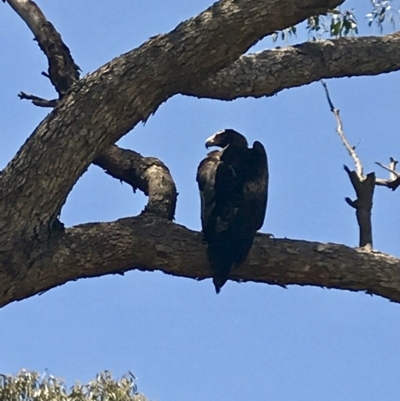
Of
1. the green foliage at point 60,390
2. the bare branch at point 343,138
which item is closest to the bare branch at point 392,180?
the bare branch at point 343,138

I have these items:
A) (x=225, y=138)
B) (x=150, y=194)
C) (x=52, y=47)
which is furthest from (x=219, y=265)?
(x=225, y=138)

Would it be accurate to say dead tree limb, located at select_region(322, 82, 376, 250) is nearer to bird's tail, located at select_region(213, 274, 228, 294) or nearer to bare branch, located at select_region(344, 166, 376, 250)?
bare branch, located at select_region(344, 166, 376, 250)

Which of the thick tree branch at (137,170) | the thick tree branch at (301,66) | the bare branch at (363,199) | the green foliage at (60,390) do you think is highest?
the thick tree branch at (301,66)

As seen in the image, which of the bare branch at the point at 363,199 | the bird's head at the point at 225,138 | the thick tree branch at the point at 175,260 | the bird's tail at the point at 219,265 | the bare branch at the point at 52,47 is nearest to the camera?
the thick tree branch at the point at 175,260

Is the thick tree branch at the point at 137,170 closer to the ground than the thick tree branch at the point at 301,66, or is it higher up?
closer to the ground

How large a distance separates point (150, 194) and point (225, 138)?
1.83 metres

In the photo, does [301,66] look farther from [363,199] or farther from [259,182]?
[363,199]

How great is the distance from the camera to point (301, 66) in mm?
5691

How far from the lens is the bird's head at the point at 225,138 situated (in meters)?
6.82

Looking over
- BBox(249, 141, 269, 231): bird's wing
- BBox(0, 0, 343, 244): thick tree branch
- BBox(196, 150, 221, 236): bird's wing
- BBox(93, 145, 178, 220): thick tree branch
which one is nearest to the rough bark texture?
BBox(0, 0, 343, 244): thick tree branch

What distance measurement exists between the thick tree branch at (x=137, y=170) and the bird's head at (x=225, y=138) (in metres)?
1.14

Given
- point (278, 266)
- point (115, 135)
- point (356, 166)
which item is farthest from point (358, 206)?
point (115, 135)

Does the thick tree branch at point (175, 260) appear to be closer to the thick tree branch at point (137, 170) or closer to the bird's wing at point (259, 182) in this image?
the bird's wing at point (259, 182)

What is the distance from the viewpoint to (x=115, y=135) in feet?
14.6
